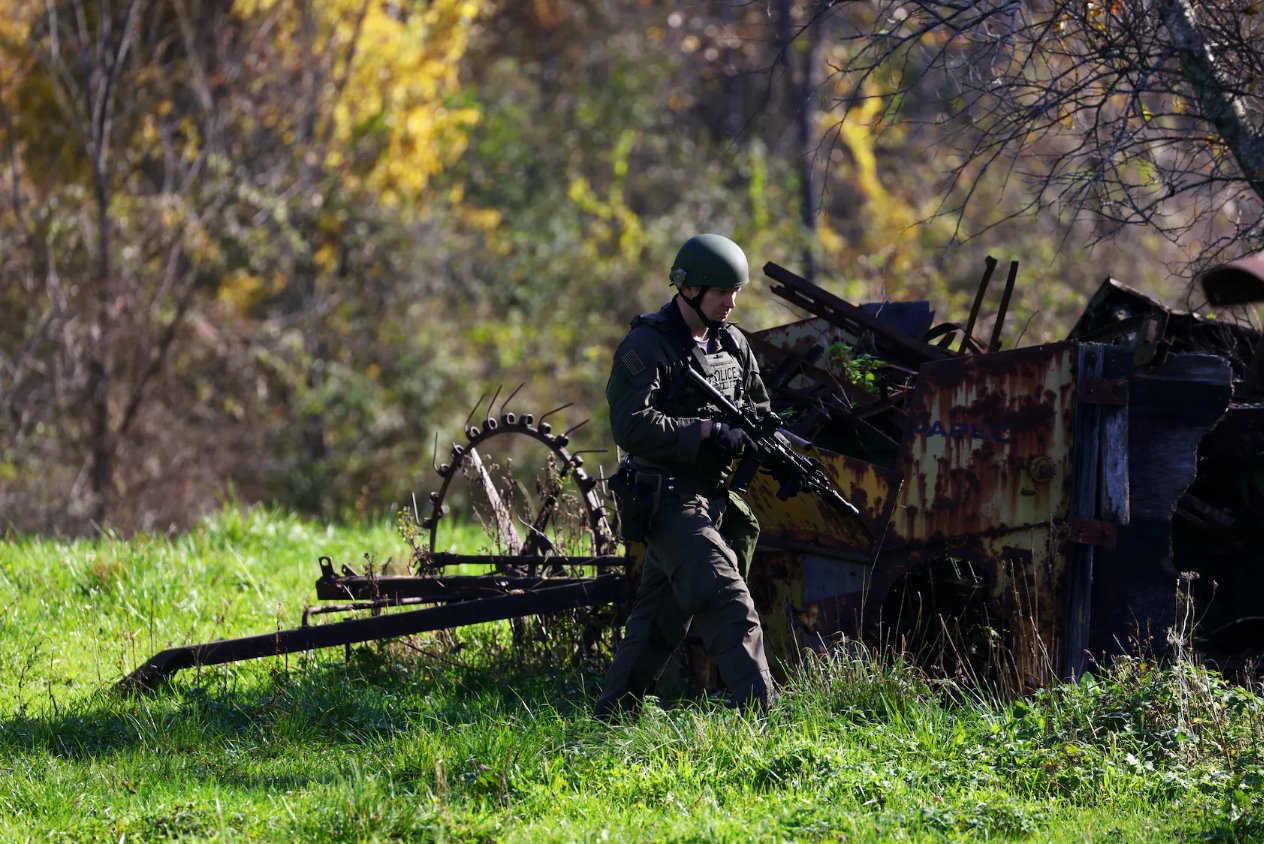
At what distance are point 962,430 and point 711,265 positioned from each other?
1.17 m

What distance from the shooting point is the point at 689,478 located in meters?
5.45

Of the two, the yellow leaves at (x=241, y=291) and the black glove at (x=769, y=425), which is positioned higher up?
the yellow leaves at (x=241, y=291)

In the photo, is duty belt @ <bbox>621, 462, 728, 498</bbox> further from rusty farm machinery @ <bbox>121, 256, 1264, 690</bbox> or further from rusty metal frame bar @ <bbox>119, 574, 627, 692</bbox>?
rusty metal frame bar @ <bbox>119, 574, 627, 692</bbox>

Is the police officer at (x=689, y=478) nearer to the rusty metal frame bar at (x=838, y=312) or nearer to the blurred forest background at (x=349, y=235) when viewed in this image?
the rusty metal frame bar at (x=838, y=312)

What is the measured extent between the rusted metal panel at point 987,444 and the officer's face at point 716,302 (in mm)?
794

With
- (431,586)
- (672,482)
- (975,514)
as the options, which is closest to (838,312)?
(975,514)

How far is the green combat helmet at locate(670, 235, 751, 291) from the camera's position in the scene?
5.40 meters

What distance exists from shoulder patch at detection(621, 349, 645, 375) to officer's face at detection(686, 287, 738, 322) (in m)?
0.35

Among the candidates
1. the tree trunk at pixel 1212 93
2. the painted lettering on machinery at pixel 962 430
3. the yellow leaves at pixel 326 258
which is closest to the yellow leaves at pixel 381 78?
the yellow leaves at pixel 326 258

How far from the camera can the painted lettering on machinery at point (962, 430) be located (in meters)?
5.46

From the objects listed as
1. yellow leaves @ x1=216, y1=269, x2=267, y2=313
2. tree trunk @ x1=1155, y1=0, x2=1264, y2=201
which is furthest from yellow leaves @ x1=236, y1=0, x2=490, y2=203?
tree trunk @ x1=1155, y1=0, x2=1264, y2=201

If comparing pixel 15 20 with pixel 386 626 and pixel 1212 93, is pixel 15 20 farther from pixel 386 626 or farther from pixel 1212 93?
pixel 1212 93

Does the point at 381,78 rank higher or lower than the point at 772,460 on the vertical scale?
higher

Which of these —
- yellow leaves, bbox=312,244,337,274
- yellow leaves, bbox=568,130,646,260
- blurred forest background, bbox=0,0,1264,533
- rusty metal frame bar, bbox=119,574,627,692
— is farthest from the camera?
yellow leaves, bbox=568,130,646,260
